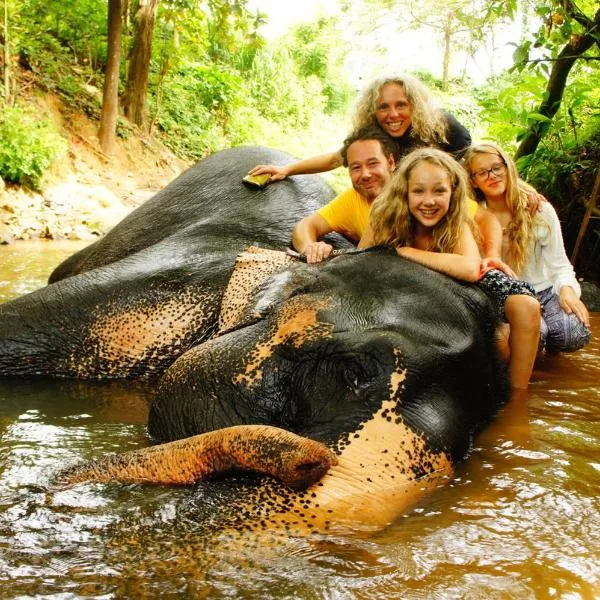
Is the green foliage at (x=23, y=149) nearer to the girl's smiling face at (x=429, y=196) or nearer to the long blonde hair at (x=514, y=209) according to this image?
the long blonde hair at (x=514, y=209)

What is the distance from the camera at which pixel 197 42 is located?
14906mm

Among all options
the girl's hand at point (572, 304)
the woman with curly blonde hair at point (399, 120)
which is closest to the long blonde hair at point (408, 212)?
the woman with curly blonde hair at point (399, 120)

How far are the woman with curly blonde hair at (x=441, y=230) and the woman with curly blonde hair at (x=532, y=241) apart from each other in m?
0.70

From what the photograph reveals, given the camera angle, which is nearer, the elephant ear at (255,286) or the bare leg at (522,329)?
the elephant ear at (255,286)

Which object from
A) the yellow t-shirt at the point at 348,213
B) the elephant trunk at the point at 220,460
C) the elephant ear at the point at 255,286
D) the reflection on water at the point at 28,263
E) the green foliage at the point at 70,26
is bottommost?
the reflection on water at the point at 28,263

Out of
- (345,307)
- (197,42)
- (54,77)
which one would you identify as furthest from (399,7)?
(345,307)

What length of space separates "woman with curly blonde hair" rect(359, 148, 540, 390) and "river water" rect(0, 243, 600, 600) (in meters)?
0.61

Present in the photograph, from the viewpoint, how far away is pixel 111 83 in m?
12.0

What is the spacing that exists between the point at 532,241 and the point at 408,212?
1.21 metres

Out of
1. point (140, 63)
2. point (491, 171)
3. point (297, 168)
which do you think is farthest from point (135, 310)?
point (140, 63)

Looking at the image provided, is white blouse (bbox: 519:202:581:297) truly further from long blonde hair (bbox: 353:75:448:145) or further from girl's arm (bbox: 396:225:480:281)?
girl's arm (bbox: 396:225:480:281)

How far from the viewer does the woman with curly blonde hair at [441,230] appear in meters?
2.97

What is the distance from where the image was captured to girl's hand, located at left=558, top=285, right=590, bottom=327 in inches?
146

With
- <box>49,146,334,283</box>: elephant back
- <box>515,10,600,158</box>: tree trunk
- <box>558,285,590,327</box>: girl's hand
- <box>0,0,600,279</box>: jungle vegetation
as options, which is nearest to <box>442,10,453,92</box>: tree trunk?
<box>0,0,600,279</box>: jungle vegetation
